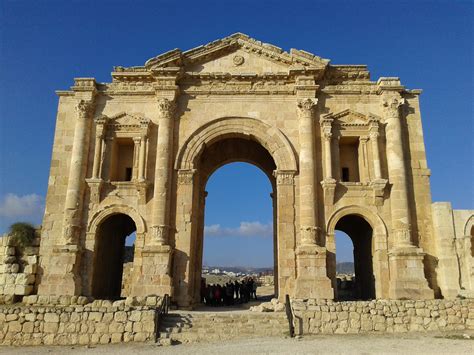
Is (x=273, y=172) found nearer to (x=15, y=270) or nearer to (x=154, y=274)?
(x=154, y=274)

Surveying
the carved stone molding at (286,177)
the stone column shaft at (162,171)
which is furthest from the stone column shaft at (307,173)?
the stone column shaft at (162,171)

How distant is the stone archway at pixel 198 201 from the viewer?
51.8 ft

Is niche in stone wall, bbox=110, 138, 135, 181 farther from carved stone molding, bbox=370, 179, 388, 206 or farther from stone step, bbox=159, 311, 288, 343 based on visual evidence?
carved stone molding, bbox=370, 179, 388, 206

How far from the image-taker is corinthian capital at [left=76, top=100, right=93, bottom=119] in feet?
57.5

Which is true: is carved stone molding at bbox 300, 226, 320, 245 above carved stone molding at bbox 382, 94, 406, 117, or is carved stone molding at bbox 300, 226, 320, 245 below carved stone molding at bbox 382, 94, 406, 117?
below

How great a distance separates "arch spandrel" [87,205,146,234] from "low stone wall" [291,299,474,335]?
696 cm

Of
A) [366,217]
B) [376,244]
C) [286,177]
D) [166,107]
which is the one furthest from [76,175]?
[376,244]

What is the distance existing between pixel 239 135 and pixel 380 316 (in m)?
9.13

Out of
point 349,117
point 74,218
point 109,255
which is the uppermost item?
point 349,117

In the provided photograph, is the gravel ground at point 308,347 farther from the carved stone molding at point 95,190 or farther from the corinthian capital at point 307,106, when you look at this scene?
the corinthian capital at point 307,106

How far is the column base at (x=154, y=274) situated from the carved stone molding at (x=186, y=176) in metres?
2.77

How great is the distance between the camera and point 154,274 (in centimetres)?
1536

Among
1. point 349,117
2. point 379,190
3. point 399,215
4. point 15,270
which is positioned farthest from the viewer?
point 349,117

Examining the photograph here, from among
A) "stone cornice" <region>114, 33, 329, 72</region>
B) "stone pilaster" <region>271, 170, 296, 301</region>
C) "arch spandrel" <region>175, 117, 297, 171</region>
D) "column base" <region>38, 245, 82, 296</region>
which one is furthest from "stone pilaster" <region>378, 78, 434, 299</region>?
"column base" <region>38, 245, 82, 296</region>
